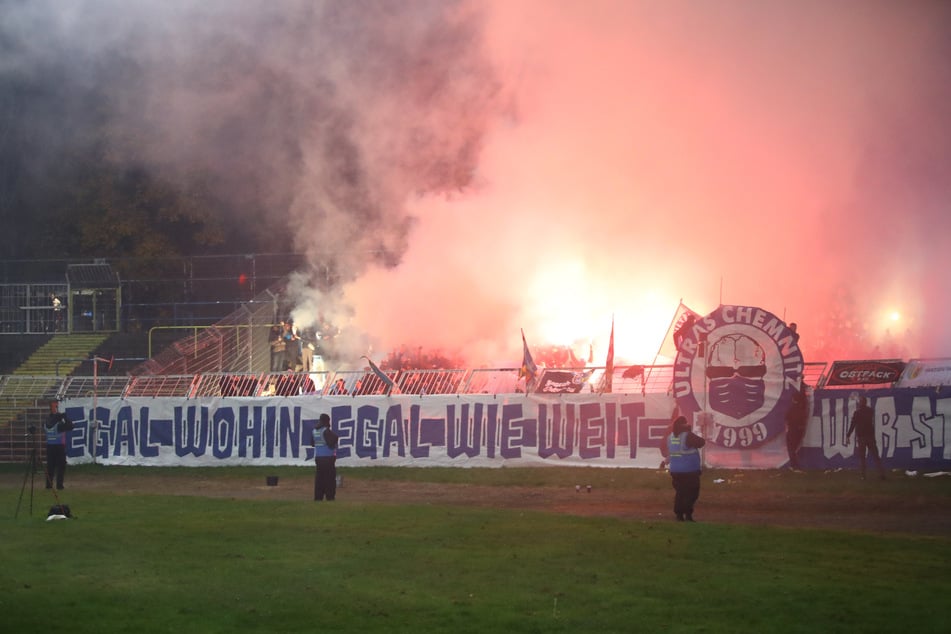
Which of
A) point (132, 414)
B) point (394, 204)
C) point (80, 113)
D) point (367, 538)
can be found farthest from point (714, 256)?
point (80, 113)

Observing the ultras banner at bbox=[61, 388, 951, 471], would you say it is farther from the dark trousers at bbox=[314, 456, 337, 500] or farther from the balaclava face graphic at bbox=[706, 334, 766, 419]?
the dark trousers at bbox=[314, 456, 337, 500]

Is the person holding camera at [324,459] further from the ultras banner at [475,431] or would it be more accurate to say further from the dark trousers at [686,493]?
the dark trousers at [686,493]

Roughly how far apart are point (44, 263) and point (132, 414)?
55.8 ft

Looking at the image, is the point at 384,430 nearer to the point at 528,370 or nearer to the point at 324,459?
the point at 528,370

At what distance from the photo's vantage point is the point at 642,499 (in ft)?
78.4

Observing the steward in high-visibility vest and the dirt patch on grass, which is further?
the dirt patch on grass

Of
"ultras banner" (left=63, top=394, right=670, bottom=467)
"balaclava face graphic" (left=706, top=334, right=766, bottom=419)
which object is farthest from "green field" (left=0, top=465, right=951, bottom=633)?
"balaclava face graphic" (left=706, top=334, right=766, bottom=419)

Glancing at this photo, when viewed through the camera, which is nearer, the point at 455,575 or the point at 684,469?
the point at 455,575

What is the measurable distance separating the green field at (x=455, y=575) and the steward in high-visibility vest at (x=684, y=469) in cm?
53

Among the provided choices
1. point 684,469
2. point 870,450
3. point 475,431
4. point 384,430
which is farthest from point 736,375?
point 384,430

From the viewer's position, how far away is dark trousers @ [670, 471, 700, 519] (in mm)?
19469

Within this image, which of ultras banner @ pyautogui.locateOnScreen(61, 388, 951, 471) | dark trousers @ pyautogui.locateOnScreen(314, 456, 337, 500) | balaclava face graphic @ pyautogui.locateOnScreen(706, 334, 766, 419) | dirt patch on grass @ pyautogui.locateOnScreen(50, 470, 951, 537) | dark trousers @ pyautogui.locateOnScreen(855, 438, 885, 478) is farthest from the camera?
balaclava face graphic @ pyautogui.locateOnScreen(706, 334, 766, 419)

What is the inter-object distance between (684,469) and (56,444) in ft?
51.7

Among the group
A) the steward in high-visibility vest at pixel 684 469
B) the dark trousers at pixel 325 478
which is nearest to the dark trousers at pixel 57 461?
the dark trousers at pixel 325 478
